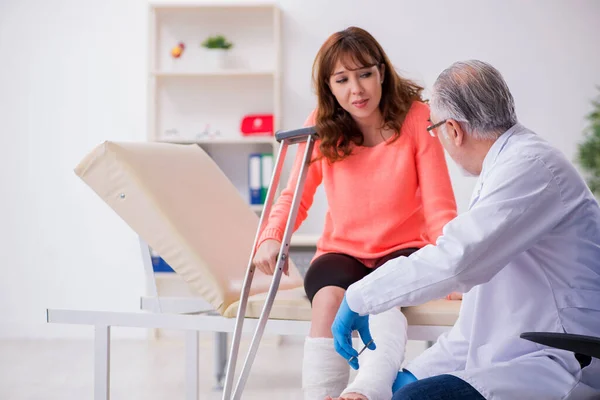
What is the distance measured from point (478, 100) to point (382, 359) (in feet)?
1.89

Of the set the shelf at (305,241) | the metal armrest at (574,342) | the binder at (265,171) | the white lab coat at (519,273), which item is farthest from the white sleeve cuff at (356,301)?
the binder at (265,171)

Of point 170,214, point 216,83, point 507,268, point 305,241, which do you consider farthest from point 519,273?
point 216,83

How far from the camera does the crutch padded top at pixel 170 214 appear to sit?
2068 mm

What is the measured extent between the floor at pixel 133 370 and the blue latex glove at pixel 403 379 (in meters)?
1.47

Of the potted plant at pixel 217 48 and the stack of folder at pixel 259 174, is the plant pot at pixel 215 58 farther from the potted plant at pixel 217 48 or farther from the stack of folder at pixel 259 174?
the stack of folder at pixel 259 174

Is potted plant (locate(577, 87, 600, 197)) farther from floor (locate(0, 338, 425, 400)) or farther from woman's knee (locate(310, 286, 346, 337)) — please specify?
woman's knee (locate(310, 286, 346, 337))

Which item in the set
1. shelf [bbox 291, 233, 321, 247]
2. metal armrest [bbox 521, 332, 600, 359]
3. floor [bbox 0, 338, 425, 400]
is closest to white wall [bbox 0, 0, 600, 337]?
floor [bbox 0, 338, 425, 400]

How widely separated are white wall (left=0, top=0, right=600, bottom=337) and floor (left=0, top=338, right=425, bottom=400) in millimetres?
373

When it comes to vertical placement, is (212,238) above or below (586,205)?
below

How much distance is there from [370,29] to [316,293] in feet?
9.10

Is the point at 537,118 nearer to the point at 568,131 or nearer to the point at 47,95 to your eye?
the point at 568,131

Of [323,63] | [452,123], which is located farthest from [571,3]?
[452,123]

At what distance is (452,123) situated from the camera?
1308mm

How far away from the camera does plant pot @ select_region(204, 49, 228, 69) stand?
4316 millimetres
